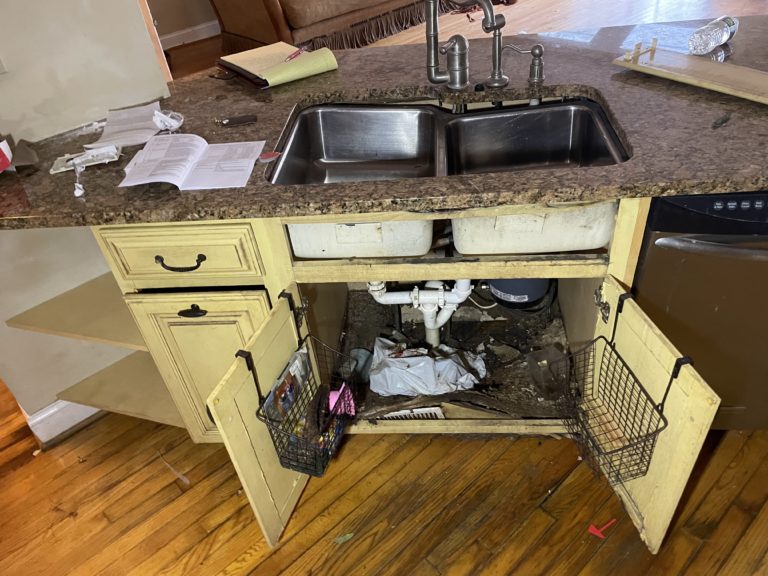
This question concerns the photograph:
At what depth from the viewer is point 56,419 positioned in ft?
6.28

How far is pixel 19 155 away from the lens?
4.78ft

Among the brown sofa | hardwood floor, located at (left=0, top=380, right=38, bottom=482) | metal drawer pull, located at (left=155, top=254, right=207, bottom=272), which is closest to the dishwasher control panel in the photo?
metal drawer pull, located at (left=155, top=254, right=207, bottom=272)

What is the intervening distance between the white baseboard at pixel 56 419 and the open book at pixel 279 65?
122 cm

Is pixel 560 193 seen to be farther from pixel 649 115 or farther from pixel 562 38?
pixel 562 38

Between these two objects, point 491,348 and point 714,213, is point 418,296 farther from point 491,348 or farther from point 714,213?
point 714,213

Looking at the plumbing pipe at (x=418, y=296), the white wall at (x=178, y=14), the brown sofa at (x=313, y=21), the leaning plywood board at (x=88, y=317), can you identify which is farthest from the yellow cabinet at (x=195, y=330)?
the white wall at (x=178, y=14)

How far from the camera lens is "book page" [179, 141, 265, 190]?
4.18ft

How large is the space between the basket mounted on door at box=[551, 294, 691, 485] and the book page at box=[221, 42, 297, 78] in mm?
1248

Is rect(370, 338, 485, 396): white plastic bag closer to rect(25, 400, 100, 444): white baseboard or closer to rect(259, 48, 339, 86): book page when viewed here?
rect(259, 48, 339, 86): book page

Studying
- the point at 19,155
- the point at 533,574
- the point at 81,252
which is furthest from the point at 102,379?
the point at 533,574

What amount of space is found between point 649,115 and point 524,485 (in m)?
1.01

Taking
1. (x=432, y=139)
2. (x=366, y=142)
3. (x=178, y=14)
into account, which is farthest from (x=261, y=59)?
(x=178, y=14)

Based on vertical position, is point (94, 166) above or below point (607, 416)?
above

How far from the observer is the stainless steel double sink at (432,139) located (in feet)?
5.21
